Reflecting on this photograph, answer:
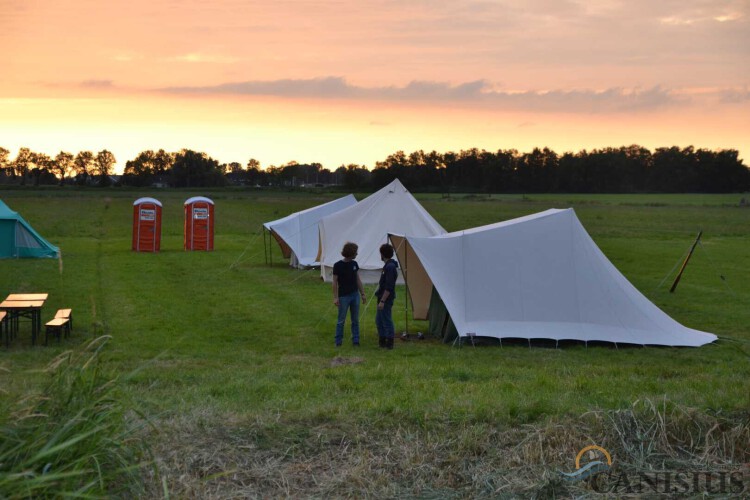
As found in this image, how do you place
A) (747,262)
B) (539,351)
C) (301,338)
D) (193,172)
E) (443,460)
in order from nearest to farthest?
(443,460) < (539,351) < (301,338) < (747,262) < (193,172)

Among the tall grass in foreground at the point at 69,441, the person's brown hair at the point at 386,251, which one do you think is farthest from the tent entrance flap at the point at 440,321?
the tall grass in foreground at the point at 69,441

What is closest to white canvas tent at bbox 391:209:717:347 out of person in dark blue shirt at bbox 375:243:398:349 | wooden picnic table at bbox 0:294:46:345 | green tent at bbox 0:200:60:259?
person in dark blue shirt at bbox 375:243:398:349

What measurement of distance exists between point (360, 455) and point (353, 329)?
705cm

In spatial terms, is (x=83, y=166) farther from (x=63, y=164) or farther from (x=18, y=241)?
(x=18, y=241)

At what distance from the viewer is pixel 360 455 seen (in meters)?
5.79

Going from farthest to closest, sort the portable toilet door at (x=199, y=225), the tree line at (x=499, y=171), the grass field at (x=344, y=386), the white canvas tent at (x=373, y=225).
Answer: the tree line at (x=499, y=171), the portable toilet door at (x=199, y=225), the white canvas tent at (x=373, y=225), the grass field at (x=344, y=386)

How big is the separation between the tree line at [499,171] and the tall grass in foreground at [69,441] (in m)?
82.2

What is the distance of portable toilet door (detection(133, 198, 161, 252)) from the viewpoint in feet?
98.6

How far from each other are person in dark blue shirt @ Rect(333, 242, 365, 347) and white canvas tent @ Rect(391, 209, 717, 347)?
1294 millimetres

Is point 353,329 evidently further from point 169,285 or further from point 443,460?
point 169,285

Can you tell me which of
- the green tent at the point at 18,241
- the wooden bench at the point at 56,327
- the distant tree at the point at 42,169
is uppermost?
the distant tree at the point at 42,169

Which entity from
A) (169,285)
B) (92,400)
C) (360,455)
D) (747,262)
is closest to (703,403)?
(360,455)

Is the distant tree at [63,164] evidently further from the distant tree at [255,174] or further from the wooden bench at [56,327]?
the wooden bench at [56,327]

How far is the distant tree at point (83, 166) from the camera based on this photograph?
356ft
